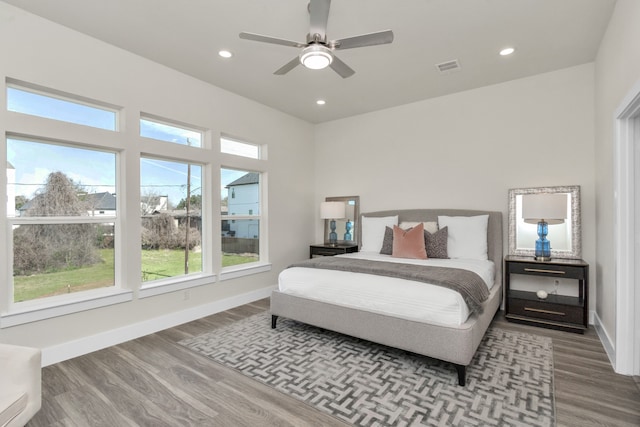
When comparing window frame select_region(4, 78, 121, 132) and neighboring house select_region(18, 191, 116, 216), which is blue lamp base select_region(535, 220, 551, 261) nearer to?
neighboring house select_region(18, 191, 116, 216)

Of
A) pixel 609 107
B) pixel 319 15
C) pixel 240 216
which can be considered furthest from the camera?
pixel 240 216

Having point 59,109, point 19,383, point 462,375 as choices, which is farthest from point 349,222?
point 19,383

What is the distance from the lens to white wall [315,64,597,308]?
139 inches

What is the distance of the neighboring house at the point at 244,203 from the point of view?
4.42 m

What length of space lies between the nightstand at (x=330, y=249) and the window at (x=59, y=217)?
2801mm

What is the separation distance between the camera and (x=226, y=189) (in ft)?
14.3

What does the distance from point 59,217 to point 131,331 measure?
1.29 m

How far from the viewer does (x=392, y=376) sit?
7.86 feet

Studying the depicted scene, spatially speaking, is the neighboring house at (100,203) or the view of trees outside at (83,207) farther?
the neighboring house at (100,203)

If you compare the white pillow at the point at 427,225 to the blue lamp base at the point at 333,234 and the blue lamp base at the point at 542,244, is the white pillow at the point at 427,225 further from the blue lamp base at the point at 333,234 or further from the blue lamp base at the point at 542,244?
the blue lamp base at the point at 333,234

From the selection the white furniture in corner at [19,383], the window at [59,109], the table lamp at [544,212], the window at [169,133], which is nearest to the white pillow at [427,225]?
the table lamp at [544,212]

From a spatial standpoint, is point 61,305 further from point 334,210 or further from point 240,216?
point 334,210

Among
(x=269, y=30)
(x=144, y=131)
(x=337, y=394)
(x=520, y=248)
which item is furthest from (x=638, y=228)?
(x=144, y=131)

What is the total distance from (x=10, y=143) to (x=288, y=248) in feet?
A: 11.5
